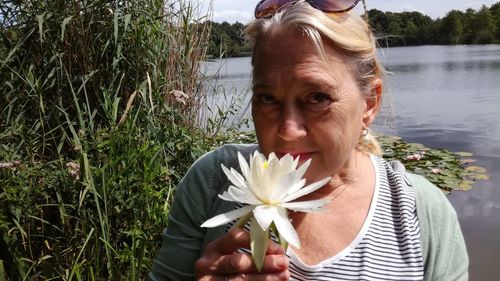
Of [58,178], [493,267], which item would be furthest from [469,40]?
[58,178]

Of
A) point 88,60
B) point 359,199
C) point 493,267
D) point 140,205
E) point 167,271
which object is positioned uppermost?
point 88,60

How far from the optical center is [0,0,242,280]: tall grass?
7.95 ft

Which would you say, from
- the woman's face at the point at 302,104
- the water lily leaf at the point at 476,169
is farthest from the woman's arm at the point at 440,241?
the water lily leaf at the point at 476,169

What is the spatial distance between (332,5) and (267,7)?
0.17 meters

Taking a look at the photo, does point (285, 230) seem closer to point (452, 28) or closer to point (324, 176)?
point (324, 176)

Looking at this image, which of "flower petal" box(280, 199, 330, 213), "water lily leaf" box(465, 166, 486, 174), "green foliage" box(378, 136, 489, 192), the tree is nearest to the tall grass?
"flower petal" box(280, 199, 330, 213)

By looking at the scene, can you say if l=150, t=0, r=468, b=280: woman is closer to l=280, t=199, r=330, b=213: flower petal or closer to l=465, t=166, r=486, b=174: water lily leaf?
l=280, t=199, r=330, b=213: flower petal

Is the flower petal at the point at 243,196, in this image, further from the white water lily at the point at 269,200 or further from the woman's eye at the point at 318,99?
the woman's eye at the point at 318,99

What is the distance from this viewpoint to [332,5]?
3.96 feet

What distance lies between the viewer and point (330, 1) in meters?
1.20

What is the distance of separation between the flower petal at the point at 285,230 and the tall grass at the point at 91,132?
1551 mm

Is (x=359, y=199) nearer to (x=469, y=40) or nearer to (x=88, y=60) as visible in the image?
(x=88, y=60)

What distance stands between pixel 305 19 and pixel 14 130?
217 centimetres

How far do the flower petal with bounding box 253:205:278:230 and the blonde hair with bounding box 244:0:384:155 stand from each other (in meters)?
0.56
